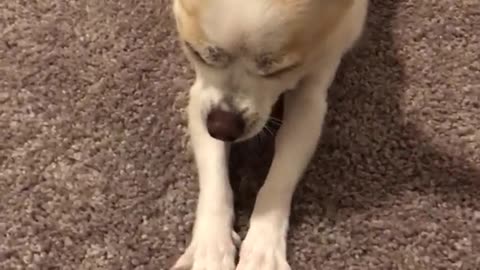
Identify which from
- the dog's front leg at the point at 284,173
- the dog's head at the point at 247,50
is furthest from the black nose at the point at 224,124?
the dog's front leg at the point at 284,173

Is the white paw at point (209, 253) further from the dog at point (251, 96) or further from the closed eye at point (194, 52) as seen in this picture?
the closed eye at point (194, 52)

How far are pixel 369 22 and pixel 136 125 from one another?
519 millimetres

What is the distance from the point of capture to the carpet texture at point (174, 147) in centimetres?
153

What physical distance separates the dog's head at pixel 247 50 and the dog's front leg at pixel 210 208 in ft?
0.18

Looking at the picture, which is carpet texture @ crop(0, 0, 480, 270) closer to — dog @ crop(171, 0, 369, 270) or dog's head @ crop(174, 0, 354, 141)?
dog @ crop(171, 0, 369, 270)

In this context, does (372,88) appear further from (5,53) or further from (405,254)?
(5,53)

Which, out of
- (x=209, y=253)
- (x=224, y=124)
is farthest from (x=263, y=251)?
(x=224, y=124)

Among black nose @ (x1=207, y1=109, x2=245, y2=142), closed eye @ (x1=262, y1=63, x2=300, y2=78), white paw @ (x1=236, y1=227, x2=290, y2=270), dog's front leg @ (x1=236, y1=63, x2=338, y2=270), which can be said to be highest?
closed eye @ (x1=262, y1=63, x2=300, y2=78)

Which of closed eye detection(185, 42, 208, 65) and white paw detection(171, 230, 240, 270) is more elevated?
closed eye detection(185, 42, 208, 65)

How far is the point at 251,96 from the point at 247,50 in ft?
0.33

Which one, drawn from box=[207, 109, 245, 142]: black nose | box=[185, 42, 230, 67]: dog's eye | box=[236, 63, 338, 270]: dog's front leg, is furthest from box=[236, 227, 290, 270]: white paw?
box=[185, 42, 230, 67]: dog's eye

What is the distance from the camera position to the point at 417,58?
182 cm

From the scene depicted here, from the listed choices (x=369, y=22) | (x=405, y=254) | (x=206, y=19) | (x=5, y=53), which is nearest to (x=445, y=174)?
(x=405, y=254)

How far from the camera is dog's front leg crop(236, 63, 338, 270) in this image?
148 cm
